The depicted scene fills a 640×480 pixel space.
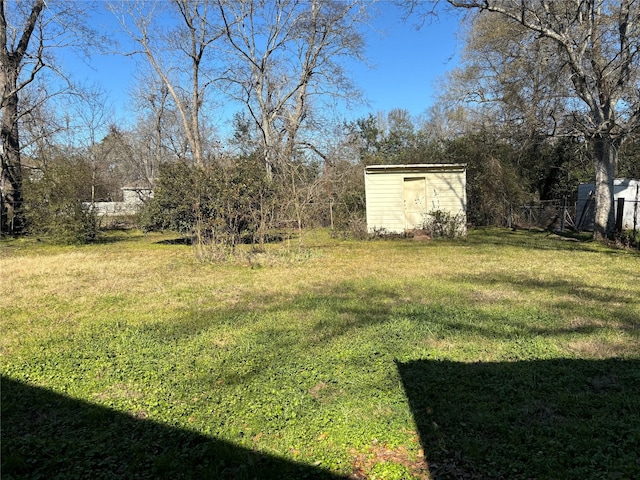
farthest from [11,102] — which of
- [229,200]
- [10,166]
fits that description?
[229,200]

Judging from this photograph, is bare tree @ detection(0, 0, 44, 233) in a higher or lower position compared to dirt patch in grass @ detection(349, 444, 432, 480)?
higher

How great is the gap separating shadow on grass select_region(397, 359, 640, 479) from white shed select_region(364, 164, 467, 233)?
11528 mm

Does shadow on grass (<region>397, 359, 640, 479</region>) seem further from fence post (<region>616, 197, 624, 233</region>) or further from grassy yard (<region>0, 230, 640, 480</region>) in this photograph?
fence post (<region>616, 197, 624, 233</region>)

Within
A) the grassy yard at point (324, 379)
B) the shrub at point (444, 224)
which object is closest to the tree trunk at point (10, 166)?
the grassy yard at point (324, 379)

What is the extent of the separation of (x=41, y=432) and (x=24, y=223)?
1641cm

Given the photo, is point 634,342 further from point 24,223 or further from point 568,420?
point 24,223

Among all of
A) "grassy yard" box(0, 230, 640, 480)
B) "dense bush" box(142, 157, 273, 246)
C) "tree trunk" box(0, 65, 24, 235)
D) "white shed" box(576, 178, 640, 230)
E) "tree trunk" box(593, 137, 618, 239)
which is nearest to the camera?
"grassy yard" box(0, 230, 640, 480)

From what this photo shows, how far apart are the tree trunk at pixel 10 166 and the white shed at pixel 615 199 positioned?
73.5 ft

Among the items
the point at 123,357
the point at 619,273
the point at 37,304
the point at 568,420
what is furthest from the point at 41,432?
the point at 619,273

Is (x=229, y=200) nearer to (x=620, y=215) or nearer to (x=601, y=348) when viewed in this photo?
(x=601, y=348)

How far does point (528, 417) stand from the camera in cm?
274

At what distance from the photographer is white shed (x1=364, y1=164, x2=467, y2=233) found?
48.6 feet

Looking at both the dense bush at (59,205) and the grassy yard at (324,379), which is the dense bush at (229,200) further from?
the dense bush at (59,205)

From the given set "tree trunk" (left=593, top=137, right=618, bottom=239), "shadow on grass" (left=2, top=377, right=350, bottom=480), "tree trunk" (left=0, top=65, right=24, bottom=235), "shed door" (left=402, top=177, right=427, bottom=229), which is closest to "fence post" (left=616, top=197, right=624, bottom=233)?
"tree trunk" (left=593, top=137, right=618, bottom=239)
